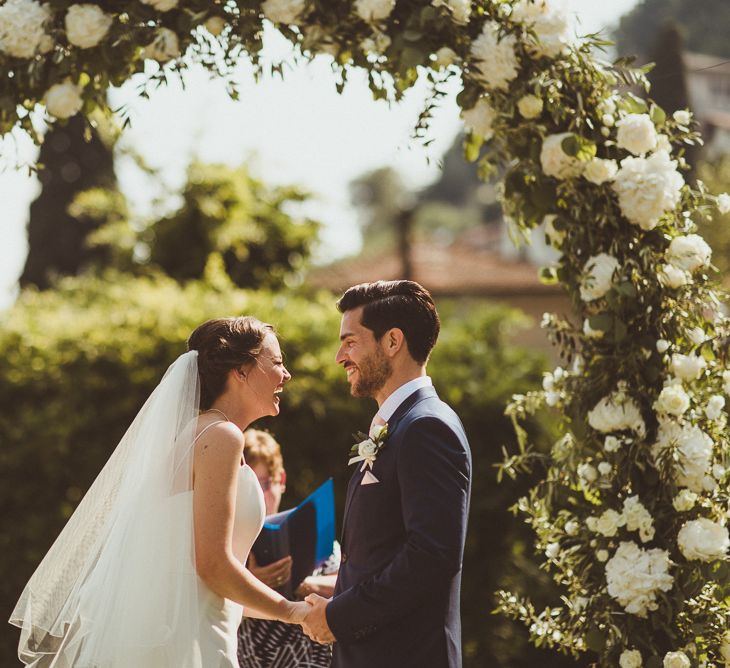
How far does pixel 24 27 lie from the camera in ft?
11.6

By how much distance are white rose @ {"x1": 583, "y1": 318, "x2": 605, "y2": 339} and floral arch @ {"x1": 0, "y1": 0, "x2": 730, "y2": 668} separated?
0.04 ft

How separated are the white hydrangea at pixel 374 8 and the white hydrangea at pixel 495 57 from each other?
33cm

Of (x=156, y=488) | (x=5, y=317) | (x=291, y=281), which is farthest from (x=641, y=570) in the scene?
(x=291, y=281)

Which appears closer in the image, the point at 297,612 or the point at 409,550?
the point at 409,550

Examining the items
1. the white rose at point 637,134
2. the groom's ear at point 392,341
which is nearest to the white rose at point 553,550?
the groom's ear at point 392,341

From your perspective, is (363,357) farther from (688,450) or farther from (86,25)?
(86,25)

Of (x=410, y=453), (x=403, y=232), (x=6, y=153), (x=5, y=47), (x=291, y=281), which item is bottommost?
(x=410, y=453)

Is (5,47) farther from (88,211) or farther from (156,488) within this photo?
(88,211)

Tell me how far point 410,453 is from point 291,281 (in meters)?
8.17

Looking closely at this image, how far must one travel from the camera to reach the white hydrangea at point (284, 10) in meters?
3.50

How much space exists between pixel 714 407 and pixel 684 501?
355 millimetres

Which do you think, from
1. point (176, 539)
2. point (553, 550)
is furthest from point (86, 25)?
point (553, 550)

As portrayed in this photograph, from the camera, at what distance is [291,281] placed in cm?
1094

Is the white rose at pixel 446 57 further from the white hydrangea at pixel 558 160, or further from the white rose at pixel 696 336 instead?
the white rose at pixel 696 336
